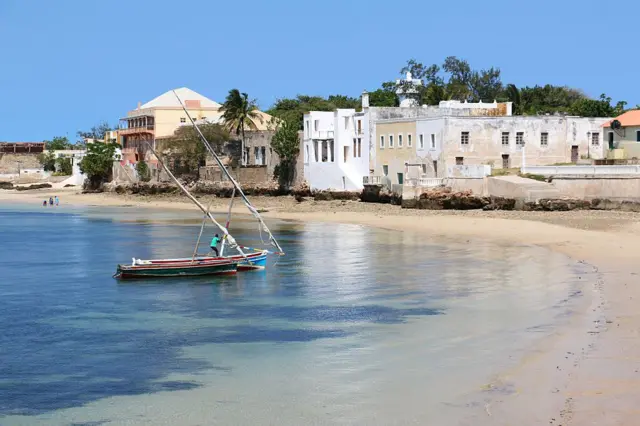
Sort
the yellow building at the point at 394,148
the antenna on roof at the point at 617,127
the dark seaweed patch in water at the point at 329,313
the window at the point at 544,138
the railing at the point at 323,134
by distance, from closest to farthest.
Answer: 1. the dark seaweed patch in water at the point at 329,313
2. the antenna on roof at the point at 617,127
3. the window at the point at 544,138
4. the yellow building at the point at 394,148
5. the railing at the point at 323,134

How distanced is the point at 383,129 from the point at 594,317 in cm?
5945

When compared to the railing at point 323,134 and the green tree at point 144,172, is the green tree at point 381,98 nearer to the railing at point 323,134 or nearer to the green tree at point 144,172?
the green tree at point 144,172

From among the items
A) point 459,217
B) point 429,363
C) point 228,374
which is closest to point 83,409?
point 228,374

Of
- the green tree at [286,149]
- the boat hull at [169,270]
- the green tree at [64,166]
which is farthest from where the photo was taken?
the green tree at [64,166]

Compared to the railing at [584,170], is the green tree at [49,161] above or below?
above

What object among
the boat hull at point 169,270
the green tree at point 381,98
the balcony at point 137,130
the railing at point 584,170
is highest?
the green tree at point 381,98

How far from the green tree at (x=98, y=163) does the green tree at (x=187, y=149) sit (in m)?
19.0

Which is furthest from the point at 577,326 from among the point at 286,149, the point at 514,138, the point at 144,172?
the point at 144,172

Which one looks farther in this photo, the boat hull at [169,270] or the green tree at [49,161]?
the green tree at [49,161]

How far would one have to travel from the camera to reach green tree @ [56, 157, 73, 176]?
165 m

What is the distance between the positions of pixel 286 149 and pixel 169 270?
190ft

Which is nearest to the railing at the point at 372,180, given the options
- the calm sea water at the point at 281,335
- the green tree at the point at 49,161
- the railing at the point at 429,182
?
the railing at the point at 429,182

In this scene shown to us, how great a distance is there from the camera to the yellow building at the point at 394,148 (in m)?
81.7

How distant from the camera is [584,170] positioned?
6650 centimetres
